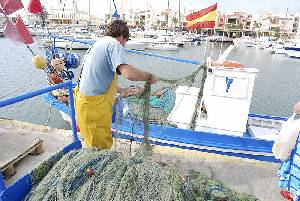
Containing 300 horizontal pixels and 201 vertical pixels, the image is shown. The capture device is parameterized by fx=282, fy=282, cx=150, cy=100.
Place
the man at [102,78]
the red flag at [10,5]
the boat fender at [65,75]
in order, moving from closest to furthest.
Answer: the man at [102,78], the red flag at [10,5], the boat fender at [65,75]

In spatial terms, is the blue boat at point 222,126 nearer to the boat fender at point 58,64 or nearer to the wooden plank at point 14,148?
the wooden plank at point 14,148

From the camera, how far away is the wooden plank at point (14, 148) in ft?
10.8

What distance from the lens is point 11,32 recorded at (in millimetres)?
6012

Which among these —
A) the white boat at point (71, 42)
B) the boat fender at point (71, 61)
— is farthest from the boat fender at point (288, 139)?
the boat fender at point (71, 61)

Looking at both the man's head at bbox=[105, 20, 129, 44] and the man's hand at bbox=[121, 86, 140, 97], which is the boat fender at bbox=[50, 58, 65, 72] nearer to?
the man's hand at bbox=[121, 86, 140, 97]

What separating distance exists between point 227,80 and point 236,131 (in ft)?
3.98

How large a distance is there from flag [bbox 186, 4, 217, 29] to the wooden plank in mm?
4200

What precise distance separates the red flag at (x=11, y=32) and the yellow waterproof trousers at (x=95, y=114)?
344cm

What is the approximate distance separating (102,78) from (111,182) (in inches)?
46.2

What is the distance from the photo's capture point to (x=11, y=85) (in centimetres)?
1927

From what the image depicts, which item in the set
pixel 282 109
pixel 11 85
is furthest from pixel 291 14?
pixel 11 85

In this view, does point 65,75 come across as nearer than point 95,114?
No

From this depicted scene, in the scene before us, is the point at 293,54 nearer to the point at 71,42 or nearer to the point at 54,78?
the point at 71,42

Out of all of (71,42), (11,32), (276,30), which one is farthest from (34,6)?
(276,30)
